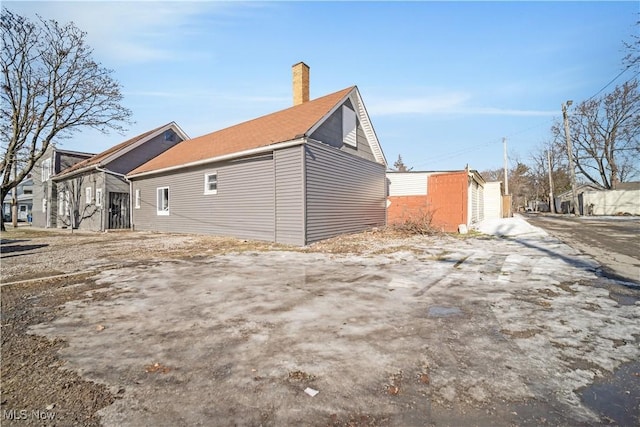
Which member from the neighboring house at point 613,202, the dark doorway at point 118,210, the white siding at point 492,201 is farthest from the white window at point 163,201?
the neighboring house at point 613,202

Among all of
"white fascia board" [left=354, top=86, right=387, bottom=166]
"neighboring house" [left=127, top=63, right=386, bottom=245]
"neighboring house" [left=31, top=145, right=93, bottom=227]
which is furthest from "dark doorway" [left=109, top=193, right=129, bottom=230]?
"white fascia board" [left=354, top=86, right=387, bottom=166]

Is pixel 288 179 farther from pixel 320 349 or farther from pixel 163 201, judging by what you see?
pixel 163 201

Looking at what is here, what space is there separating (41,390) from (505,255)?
9253mm

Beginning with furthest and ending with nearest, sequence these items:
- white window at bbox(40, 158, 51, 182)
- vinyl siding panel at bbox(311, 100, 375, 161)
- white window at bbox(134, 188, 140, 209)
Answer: white window at bbox(40, 158, 51, 182)
white window at bbox(134, 188, 140, 209)
vinyl siding panel at bbox(311, 100, 375, 161)

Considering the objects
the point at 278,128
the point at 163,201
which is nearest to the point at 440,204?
the point at 278,128

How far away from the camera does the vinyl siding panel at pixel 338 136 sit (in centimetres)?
1111

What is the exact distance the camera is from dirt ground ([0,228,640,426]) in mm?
1910

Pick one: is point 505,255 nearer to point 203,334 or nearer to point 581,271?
point 581,271

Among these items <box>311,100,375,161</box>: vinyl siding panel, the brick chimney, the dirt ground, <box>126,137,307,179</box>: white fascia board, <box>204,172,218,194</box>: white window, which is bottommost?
the dirt ground

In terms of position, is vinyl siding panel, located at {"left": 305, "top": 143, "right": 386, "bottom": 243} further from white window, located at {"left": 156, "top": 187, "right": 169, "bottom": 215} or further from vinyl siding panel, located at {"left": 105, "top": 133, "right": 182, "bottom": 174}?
vinyl siding panel, located at {"left": 105, "top": 133, "right": 182, "bottom": 174}

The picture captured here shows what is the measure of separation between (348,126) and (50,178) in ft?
80.1

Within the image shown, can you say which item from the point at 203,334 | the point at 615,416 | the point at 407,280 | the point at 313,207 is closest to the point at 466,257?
the point at 407,280

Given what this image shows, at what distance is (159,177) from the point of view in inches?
635

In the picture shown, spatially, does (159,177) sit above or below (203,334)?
above
